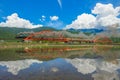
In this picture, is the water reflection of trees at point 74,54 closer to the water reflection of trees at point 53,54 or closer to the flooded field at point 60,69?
the water reflection of trees at point 53,54

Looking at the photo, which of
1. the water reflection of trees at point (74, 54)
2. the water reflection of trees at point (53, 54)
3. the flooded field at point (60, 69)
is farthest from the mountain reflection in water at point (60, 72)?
the water reflection of trees at point (74, 54)

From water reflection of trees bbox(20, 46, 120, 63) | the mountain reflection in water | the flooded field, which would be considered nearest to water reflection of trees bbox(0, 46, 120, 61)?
water reflection of trees bbox(20, 46, 120, 63)

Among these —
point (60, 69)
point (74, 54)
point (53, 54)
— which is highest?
point (60, 69)

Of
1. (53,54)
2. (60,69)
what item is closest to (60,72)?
(60,69)

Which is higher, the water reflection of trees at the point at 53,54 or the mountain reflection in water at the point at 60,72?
the mountain reflection in water at the point at 60,72

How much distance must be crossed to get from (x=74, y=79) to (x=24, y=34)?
4401 inches

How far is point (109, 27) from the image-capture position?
125 meters

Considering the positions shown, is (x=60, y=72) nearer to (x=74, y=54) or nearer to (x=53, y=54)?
(x=53, y=54)

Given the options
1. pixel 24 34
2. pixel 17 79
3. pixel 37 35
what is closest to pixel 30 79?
pixel 17 79

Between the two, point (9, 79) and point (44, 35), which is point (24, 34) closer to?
point (44, 35)

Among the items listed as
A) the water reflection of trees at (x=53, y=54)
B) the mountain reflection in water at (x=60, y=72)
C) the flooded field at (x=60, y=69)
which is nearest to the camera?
the mountain reflection in water at (x=60, y=72)

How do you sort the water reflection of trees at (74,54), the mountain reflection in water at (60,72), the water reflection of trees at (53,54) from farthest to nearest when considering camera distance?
the water reflection of trees at (74,54) → the water reflection of trees at (53,54) → the mountain reflection in water at (60,72)

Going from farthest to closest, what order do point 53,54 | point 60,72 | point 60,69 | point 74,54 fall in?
point 74,54
point 53,54
point 60,69
point 60,72

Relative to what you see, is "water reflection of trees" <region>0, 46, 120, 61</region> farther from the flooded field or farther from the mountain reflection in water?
the mountain reflection in water
